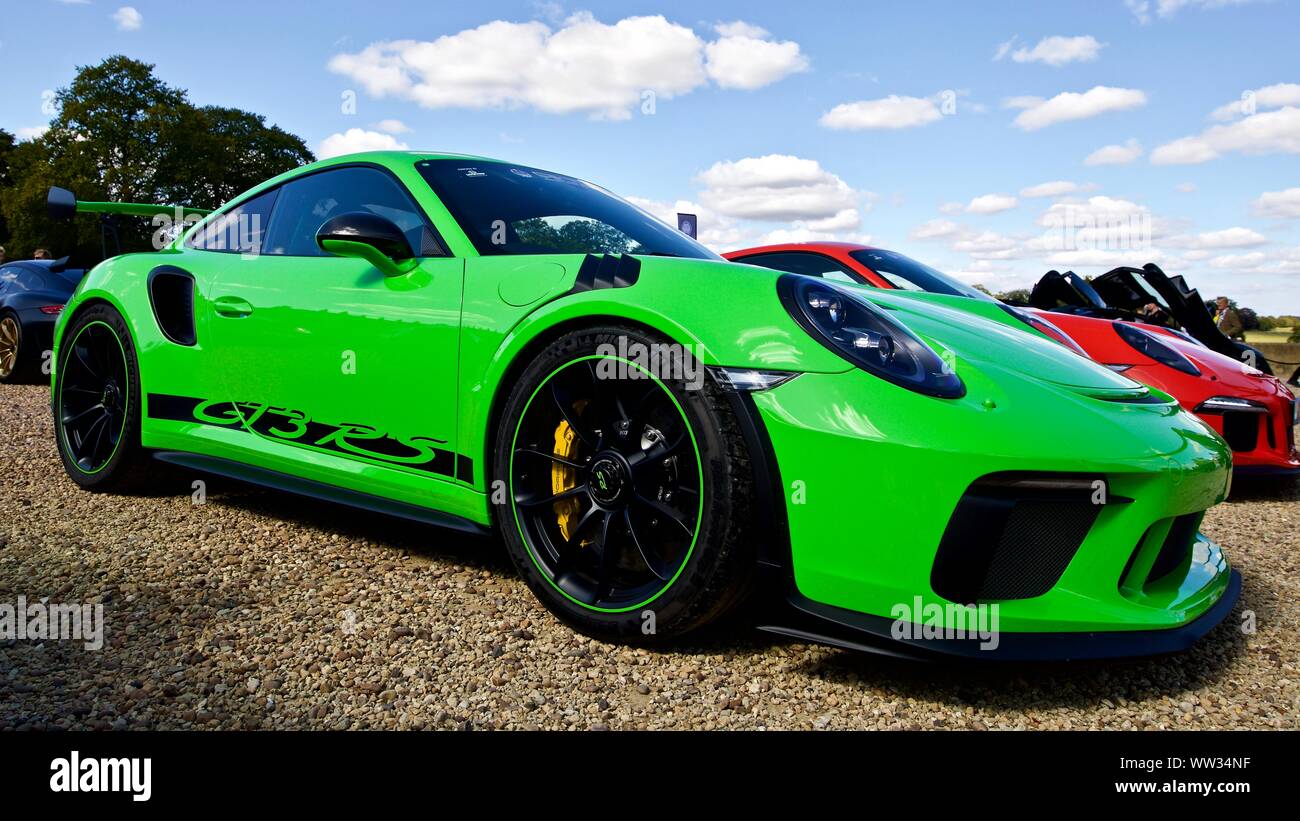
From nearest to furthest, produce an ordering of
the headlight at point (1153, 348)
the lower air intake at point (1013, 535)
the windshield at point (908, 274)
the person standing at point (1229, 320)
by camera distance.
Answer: the lower air intake at point (1013, 535) → the headlight at point (1153, 348) → the windshield at point (908, 274) → the person standing at point (1229, 320)

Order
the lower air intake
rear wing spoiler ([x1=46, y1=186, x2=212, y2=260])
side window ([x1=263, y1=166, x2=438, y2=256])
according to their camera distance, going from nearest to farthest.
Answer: the lower air intake
side window ([x1=263, y1=166, x2=438, y2=256])
rear wing spoiler ([x1=46, y1=186, x2=212, y2=260])

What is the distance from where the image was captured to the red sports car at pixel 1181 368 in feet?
16.1

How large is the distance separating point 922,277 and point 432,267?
3496mm

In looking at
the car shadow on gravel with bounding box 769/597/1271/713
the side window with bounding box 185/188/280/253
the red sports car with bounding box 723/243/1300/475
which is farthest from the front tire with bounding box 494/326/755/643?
the red sports car with bounding box 723/243/1300/475

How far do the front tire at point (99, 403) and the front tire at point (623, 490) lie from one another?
224 cm

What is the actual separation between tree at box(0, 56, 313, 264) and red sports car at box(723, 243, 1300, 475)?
37.0m

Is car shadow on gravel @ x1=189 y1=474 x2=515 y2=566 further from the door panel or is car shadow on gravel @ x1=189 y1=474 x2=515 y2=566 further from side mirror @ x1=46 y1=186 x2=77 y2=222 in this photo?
side mirror @ x1=46 y1=186 x2=77 y2=222

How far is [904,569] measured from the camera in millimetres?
2059

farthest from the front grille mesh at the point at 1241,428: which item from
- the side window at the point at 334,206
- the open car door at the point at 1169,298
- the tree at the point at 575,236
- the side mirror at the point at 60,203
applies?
the side mirror at the point at 60,203

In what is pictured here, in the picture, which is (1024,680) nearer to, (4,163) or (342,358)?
(342,358)

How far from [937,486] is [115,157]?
43.7 metres

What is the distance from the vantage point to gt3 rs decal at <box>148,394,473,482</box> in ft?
9.27

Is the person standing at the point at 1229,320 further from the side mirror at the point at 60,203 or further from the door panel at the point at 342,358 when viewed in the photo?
the side mirror at the point at 60,203

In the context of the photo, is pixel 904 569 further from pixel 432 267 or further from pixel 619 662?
pixel 432 267
